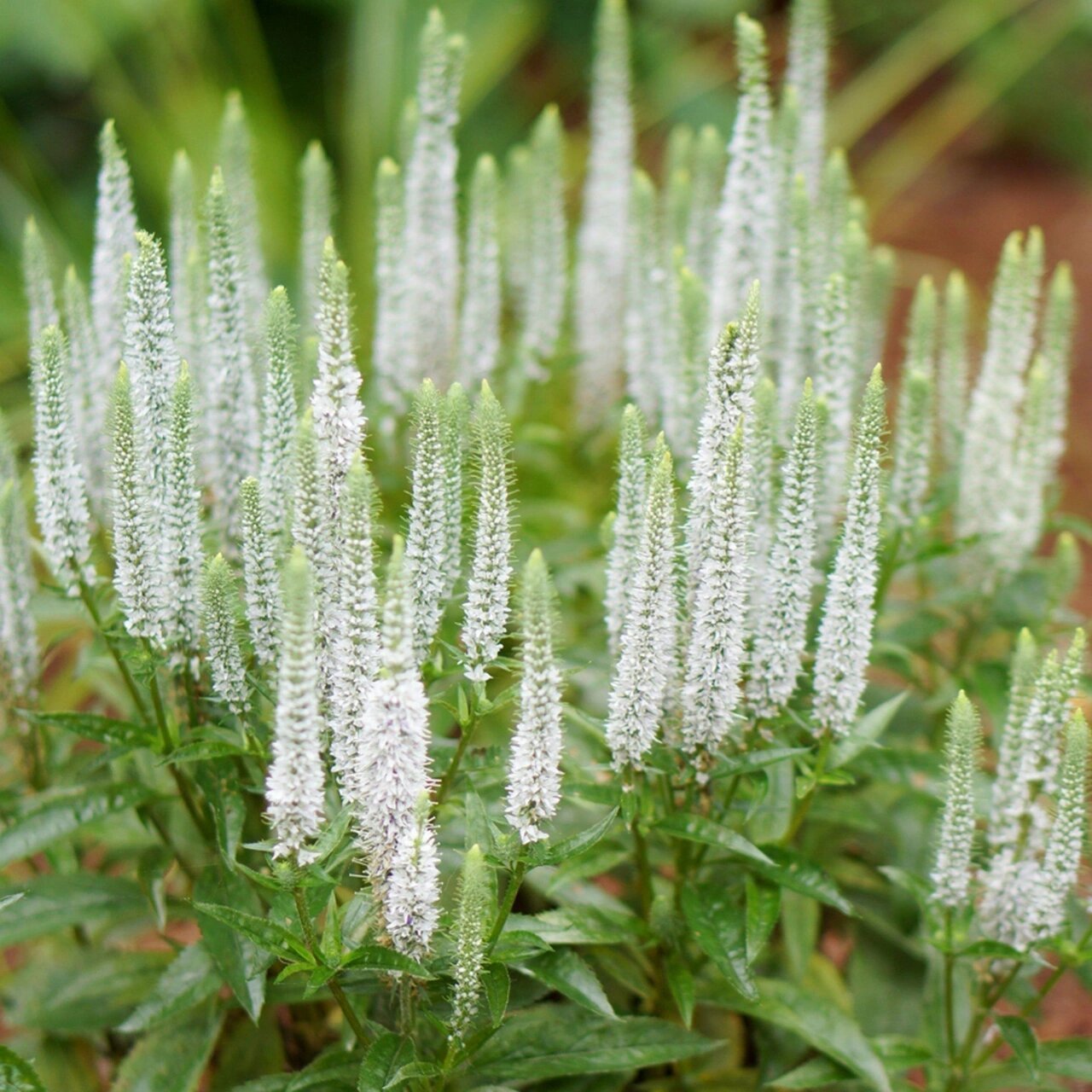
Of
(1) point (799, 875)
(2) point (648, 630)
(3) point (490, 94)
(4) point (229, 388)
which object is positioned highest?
(3) point (490, 94)

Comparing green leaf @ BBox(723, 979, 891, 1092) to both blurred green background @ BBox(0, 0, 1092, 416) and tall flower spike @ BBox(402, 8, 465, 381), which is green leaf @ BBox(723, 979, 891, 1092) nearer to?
tall flower spike @ BBox(402, 8, 465, 381)

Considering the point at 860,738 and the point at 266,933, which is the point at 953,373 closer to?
the point at 860,738

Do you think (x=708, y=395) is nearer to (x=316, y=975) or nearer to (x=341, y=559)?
(x=341, y=559)

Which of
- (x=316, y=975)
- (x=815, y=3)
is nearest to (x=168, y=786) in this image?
(x=316, y=975)

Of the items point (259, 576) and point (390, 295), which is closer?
point (259, 576)

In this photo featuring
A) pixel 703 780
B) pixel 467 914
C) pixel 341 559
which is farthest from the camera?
pixel 703 780

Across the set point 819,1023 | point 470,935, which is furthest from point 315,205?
point 819,1023

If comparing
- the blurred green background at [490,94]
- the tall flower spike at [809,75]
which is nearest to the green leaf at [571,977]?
the tall flower spike at [809,75]
